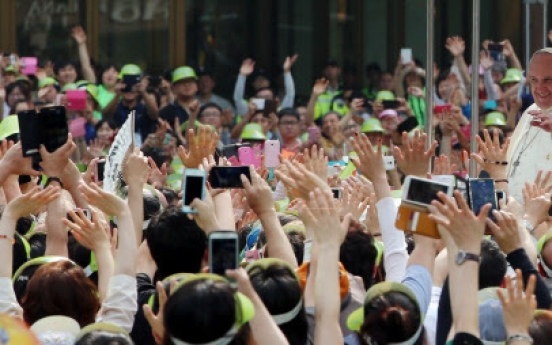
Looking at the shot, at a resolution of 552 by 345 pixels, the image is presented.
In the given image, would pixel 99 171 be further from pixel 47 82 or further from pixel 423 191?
pixel 47 82

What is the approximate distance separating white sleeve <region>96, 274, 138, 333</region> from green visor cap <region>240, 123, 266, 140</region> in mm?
7682

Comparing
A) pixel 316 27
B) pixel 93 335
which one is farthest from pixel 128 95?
pixel 93 335

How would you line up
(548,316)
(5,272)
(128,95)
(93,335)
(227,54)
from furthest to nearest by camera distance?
(227,54), (128,95), (5,272), (548,316), (93,335)

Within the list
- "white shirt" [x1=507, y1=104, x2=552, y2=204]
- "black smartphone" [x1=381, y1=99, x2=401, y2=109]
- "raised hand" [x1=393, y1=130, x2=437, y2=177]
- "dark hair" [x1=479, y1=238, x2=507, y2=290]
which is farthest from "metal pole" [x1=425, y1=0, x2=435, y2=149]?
"black smartphone" [x1=381, y1=99, x2=401, y2=109]

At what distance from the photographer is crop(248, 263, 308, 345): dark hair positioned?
429 centimetres

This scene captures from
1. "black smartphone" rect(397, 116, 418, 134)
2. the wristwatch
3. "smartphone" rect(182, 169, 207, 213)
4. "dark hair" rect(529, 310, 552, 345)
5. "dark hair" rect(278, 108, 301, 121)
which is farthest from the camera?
"dark hair" rect(278, 108, 301, 121)

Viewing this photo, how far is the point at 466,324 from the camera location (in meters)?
4.11

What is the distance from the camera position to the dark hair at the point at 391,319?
4168 mm

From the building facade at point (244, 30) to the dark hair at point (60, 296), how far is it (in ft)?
43.4

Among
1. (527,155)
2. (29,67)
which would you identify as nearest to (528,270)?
(527,155)

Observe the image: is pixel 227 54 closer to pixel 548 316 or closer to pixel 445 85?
pixel 445 85

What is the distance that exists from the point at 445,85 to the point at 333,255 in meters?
10.0

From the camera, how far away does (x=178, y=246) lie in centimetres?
486

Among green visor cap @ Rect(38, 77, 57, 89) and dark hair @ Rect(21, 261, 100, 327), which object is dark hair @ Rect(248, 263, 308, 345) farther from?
green visor cap @ Rect(38, 77, 57, 89)
